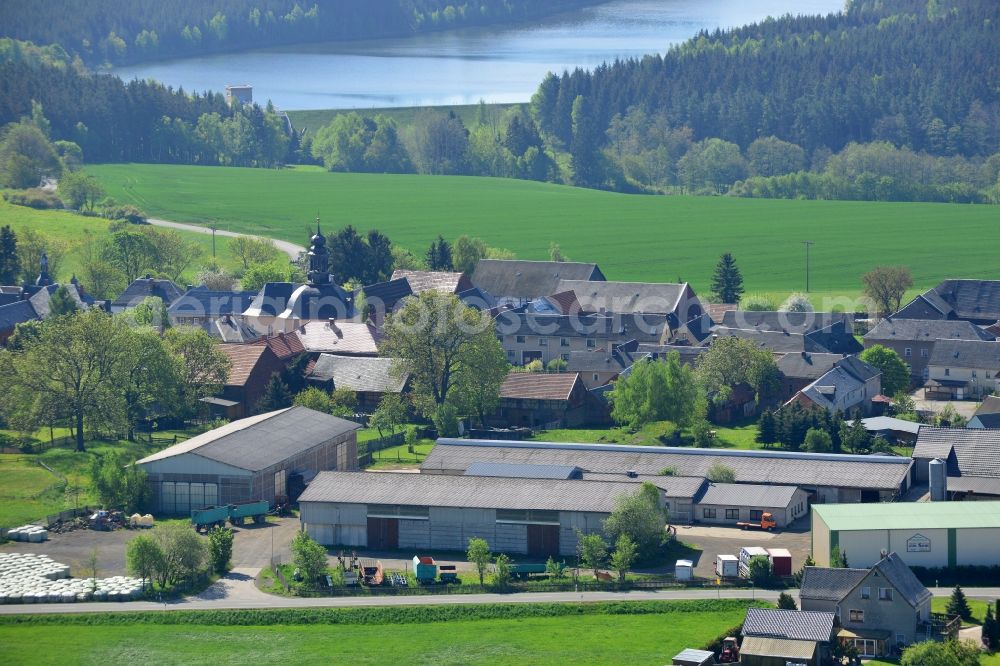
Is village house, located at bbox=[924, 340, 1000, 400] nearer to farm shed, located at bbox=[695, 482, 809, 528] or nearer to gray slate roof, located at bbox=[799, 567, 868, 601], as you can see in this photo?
farm shed, located at bbox=[695, 482, 809, 528]

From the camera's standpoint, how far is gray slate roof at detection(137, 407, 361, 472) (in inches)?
2717

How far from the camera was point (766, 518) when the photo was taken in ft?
214

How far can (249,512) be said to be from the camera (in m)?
67.0

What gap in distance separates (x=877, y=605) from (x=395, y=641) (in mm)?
14643

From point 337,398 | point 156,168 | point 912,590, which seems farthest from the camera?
point 156,168

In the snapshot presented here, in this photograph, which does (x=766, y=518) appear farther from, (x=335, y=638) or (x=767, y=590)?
(x=335, y=638)

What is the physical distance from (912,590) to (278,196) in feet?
393

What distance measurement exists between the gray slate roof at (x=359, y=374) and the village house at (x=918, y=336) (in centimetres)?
2781

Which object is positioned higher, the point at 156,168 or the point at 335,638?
the point at 156,168

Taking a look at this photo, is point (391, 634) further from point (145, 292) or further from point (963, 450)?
point (145, 292)

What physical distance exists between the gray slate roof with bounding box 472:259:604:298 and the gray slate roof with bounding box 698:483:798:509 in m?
49.4

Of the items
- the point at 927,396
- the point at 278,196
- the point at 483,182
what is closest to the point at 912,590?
the point at 927,396

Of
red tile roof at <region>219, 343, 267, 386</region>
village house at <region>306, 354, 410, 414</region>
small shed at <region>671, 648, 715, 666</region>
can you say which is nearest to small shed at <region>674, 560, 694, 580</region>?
small shed at <region>671, 648, 715, 666</region>

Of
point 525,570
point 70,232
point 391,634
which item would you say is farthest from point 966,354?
point 70,232
